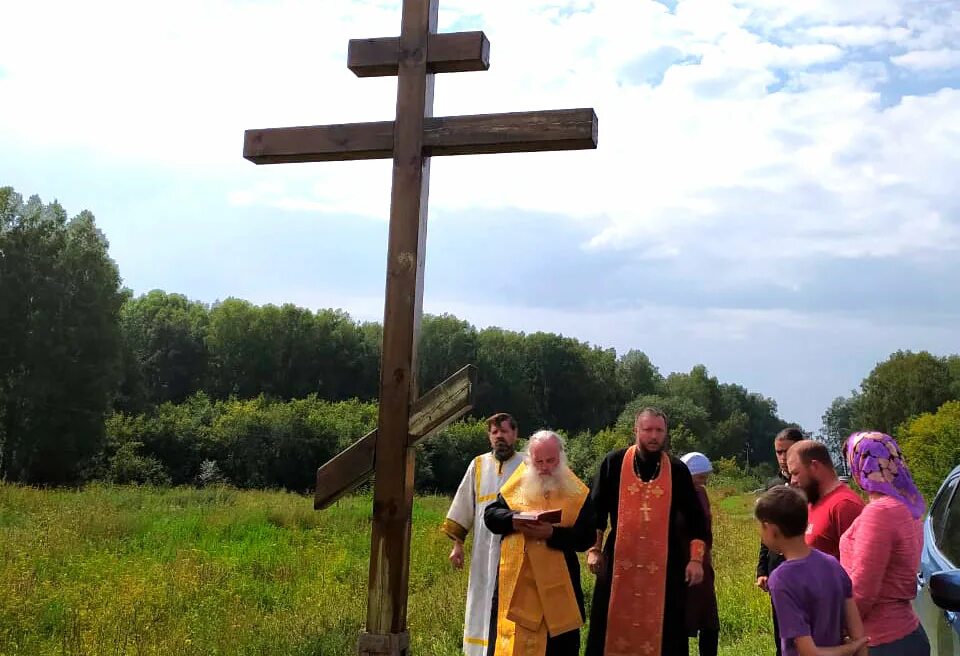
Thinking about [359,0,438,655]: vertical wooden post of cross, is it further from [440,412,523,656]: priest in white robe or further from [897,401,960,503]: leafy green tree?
[897,401,960,503]: leafy green tree

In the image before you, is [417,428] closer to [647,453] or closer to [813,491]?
[647,453]

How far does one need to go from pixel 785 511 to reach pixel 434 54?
9.22 ft

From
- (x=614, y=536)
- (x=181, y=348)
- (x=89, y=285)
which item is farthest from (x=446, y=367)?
(x=614, y=536)

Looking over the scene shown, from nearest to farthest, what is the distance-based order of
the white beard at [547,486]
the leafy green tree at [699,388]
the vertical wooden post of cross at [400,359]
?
1. the vertical wooden post of cross at [400,359]
2. the white beard at [547,486]
3. the leafy green tree at [699,388]

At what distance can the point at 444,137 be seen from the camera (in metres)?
4.46

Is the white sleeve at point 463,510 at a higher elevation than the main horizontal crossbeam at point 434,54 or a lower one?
lower

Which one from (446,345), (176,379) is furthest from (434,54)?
(446,345)

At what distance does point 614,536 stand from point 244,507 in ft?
52.0

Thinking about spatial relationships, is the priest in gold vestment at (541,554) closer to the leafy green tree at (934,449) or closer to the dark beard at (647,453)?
the dark beard at (647,453)

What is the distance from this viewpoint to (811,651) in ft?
10.4

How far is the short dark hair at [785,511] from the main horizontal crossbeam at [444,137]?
1901 millimetres

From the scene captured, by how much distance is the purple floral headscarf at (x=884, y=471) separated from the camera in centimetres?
370

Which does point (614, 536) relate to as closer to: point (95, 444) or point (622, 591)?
point (622, 591)

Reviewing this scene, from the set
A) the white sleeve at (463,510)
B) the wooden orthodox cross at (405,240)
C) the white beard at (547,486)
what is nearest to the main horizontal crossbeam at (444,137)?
the wooden orthodox cross at (405,240)
